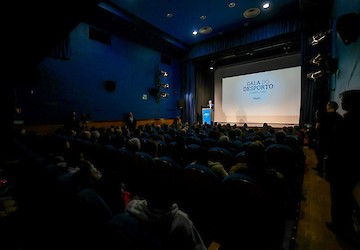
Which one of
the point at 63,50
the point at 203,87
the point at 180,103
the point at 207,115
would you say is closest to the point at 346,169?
the point at 63,50

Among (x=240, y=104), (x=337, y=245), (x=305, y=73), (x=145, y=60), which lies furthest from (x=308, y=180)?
(x=145, y=60)

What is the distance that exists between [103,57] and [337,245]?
1003 centimetres

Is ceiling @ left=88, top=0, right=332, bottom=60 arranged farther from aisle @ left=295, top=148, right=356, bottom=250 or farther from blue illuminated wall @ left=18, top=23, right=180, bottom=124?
aisle @ left=295, top=148, right=356, bottom=250

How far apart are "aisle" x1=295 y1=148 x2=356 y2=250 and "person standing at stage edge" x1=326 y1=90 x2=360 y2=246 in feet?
0.48

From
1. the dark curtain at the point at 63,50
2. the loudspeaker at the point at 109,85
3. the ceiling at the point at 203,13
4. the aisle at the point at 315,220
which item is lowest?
the aisle at the point at 315,220

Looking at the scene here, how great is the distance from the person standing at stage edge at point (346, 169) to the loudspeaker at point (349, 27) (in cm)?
220

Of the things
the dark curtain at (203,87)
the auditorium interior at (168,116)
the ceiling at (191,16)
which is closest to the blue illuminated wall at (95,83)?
the auditorium interior at (168,116)

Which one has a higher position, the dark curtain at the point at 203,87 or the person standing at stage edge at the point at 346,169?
the dark curtain at the point at 203,87

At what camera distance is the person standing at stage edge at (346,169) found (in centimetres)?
190

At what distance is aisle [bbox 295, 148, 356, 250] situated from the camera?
6.42 ft

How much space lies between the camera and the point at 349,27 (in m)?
3.36

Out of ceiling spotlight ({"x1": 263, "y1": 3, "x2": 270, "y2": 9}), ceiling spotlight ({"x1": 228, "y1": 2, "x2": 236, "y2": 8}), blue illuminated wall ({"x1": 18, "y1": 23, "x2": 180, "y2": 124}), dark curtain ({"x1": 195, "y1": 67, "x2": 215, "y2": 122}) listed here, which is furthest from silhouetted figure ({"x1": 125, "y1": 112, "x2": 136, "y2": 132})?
ceiling spotlight ({"x1": 263, "y1": 3, "x2": 270, "y2": 9})

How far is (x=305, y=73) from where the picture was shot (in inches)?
345

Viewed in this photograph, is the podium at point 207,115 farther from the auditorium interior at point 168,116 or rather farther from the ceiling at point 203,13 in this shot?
the ceiling at point 203,13
